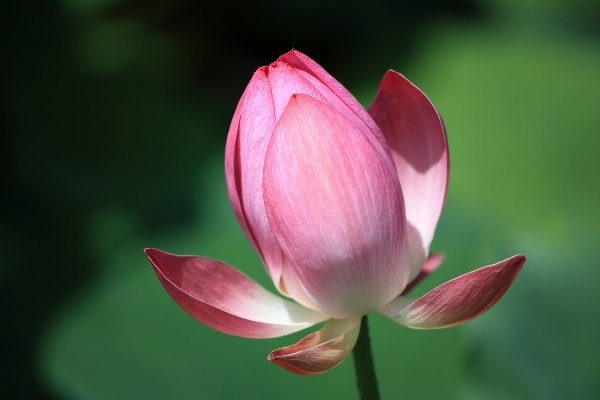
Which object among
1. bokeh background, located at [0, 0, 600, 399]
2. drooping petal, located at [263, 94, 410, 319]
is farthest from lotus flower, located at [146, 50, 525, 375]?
bokeh background, located at [0, 0, 600, 399]

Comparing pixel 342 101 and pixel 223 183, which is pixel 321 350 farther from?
pixel 223 183

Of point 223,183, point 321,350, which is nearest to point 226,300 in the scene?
point 321,350

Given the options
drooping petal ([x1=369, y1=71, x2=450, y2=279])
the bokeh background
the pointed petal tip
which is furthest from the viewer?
the bokeh background

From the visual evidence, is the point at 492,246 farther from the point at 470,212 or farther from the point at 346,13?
the point at 346,13

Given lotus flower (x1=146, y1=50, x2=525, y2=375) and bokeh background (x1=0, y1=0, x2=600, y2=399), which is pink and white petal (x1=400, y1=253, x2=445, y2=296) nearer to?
lotus flower (x1=146, y1=50, x2=525, y2=375)

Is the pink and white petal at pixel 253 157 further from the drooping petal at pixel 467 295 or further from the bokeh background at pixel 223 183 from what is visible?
the bokeh background at pixel 223 183

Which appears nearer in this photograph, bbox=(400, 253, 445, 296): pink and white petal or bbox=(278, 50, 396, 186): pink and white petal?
bbox=(278, 50, 396, 186): pink and white petal
